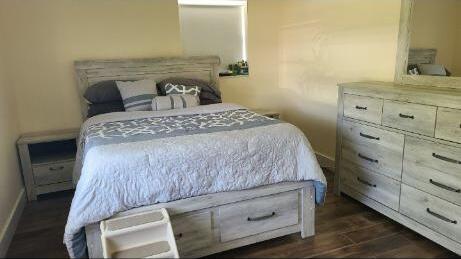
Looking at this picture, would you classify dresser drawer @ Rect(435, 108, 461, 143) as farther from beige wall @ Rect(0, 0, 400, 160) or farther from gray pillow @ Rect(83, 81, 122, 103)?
gray pillow @ Rect(83, 81, 122, 103)

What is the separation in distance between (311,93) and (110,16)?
→ 2.13 m

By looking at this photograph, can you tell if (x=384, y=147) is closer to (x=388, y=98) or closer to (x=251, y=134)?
(x=388, y=98)

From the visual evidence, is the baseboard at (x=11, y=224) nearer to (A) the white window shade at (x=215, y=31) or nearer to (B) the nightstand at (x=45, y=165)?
(B) the nightstand at (x=45, y=165)

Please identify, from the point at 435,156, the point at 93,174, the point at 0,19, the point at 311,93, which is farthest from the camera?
the point at 311,93

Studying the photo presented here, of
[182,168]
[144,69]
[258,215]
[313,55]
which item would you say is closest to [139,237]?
[182,168]

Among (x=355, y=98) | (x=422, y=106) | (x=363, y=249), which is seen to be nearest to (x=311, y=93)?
(x=355, y=98)

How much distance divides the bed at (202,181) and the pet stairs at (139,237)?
0.23ft

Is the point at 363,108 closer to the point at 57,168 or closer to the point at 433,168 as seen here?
the point at 433,168

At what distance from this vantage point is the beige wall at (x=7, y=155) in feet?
7.29

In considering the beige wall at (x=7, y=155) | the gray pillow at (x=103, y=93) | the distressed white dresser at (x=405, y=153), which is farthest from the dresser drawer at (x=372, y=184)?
the beige wall at (x=7, y=155)

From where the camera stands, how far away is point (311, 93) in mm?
3469

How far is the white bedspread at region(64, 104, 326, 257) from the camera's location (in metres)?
1.62

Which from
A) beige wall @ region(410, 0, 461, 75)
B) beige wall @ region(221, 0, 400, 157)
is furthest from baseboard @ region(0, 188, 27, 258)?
beige wall @ region(410, 0, 461, 75)

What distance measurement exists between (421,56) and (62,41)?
2979 millimetres
